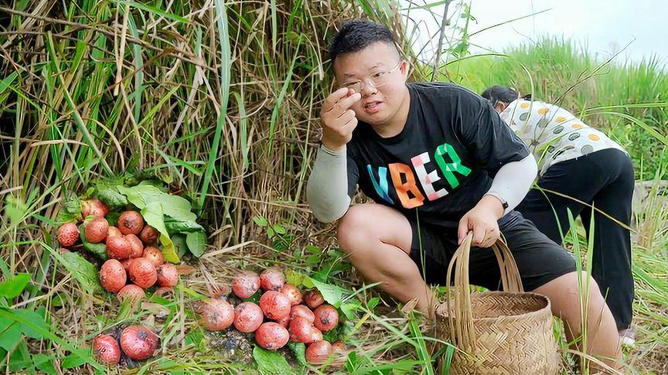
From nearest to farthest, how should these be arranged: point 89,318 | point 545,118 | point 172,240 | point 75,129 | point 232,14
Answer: point 89,318, point 75,129, point 172,240, point 232,14, point 545,118

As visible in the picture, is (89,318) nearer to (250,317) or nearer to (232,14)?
(250,317)

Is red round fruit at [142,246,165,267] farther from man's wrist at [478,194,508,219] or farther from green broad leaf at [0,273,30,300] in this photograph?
man's wrist at [478,194,508,219]

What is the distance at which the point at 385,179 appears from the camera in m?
2.00

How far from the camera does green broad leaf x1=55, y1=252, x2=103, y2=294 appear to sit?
5.59ft

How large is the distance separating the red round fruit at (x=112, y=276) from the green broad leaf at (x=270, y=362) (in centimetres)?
36

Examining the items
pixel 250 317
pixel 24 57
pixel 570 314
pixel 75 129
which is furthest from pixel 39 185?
pixel 570 314

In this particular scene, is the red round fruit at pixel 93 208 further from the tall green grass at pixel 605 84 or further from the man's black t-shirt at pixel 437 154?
the tall green grass at pixel 605 84

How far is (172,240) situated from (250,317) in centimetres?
34

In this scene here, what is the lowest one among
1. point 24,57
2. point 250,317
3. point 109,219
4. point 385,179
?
point 250,317

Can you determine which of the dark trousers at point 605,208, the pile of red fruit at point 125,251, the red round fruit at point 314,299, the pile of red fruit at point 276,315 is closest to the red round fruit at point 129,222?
the pile of red fruit at point 125,251

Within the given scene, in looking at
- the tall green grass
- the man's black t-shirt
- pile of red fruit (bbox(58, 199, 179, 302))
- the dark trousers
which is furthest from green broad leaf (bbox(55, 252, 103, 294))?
the tall green grass

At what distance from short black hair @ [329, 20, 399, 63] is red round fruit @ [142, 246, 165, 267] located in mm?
683

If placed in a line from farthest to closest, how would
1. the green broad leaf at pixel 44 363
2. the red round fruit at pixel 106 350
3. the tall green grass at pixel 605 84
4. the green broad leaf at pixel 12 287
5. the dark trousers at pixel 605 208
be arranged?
1. the tall green grass at pixel 605 84
2. the dark trousers at pixel 605 208
3. the red round fruit at pixel 106 350
4. the green broad leaf at pixel 44 363
5. the green broad leaf at pixel 12 287

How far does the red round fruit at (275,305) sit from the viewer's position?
1779mm
